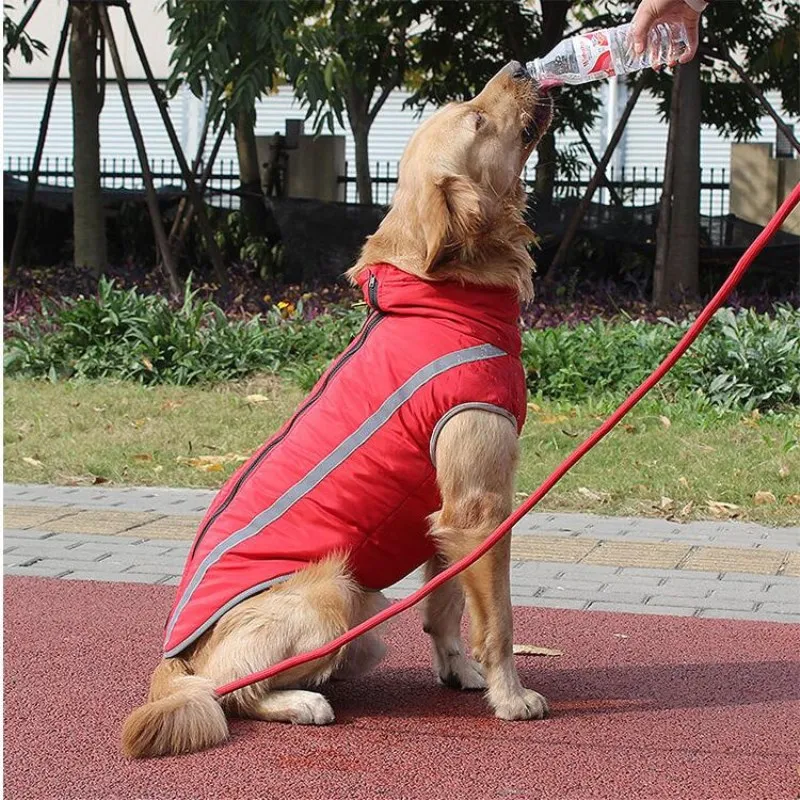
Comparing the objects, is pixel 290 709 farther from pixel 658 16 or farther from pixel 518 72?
pixel 658 16

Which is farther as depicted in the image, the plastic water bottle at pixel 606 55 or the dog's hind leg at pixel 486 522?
the plastic water bottle at pixel 606 55

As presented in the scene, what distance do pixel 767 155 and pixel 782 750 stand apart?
566 inches

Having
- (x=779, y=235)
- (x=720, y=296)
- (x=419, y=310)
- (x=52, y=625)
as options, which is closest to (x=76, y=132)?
(x=779, y=235)

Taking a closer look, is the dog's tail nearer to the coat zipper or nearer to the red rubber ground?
the red rubber ground

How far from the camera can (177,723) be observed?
3.79 m

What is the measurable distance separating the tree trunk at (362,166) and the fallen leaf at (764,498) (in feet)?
32.8

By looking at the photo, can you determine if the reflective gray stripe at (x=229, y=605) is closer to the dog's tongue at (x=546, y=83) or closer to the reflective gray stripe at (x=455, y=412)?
the reflective gray stripe at (x=455, y=412)

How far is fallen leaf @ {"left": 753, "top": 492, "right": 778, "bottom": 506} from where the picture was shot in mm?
7262

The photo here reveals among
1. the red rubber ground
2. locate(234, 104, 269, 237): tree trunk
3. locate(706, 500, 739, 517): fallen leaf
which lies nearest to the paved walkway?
locate(706, 500, 739, 517): fallen leaf

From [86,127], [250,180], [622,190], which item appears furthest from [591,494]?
[250,180]

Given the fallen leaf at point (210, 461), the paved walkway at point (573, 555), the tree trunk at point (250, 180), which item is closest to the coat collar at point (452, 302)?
the paved walkway at point (573, 555)

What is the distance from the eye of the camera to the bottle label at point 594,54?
5160 mm

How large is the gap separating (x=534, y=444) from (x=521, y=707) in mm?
4552

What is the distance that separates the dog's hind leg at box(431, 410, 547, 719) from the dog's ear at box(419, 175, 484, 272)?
1.87 feet
